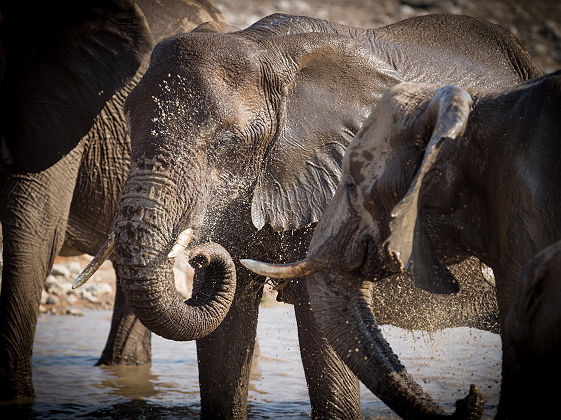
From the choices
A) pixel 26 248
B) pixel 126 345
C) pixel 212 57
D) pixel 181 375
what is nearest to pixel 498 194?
pixel 212 57

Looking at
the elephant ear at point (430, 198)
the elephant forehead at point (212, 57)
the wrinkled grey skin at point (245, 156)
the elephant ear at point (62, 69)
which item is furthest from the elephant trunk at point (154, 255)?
the elephant ear at point (62, 69)

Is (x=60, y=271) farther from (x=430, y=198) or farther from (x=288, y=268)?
(x=430, y=198)

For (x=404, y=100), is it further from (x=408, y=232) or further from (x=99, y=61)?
(x=99, y=61)

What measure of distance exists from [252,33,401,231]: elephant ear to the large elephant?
81 centimetres

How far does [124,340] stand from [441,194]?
3.64 m

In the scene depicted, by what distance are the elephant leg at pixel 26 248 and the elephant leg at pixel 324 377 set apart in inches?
69.1

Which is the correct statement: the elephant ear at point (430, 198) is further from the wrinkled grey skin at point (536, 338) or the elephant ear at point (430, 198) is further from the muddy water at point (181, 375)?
the muddy water at point (181, 375)

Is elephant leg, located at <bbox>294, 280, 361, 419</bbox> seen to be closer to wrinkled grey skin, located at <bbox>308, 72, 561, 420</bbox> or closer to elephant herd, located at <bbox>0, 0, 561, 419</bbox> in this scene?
elephant herd, located at <bbox>0, 0, 561, 419</bbox>

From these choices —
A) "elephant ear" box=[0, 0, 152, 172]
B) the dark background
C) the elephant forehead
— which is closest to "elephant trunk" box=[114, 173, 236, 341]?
the elephant forehead

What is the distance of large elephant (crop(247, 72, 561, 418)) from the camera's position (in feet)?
7.36

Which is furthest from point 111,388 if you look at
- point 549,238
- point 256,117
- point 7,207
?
point 549,238

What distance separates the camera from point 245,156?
343 centimetres

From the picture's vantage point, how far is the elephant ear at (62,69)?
15.5ft

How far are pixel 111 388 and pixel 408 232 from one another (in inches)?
118
